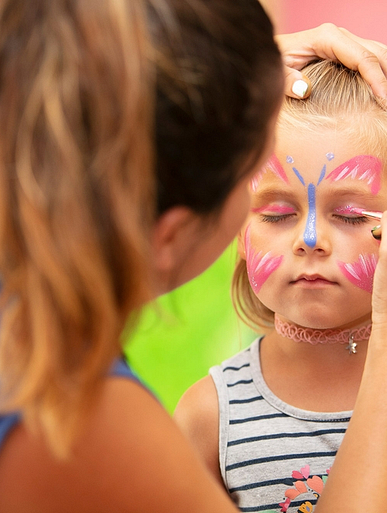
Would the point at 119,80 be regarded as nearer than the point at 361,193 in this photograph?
Yes

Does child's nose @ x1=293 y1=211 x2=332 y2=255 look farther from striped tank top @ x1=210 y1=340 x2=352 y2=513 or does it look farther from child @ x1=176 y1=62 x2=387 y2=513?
striped tank top @ x1=210 y1=340 x2=352 y2=513

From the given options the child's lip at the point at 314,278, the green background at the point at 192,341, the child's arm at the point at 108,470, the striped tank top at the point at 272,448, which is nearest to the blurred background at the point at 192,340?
the green background at the point at 192,341

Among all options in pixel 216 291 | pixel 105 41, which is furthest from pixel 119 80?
pixel 216 291

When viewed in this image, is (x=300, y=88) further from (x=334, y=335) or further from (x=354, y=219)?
(x=334, y=335)

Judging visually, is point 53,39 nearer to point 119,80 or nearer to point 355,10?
point 119,80

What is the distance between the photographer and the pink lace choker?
987 millimetres

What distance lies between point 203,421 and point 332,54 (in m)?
0.63

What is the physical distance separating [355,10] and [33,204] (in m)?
1.76

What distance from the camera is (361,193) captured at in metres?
0.93

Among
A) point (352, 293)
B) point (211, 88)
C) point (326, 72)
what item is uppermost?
point (211, 88)

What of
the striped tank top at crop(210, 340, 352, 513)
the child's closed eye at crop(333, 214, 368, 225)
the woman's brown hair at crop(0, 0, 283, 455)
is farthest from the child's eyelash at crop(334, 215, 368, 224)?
the woman's brown hair at crop(0, 0, 283, 455)

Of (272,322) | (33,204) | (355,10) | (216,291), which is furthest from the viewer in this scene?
(355,10)

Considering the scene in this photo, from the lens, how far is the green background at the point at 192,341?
5.15 ft

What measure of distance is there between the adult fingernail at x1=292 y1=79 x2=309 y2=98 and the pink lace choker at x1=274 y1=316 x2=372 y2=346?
362mm
